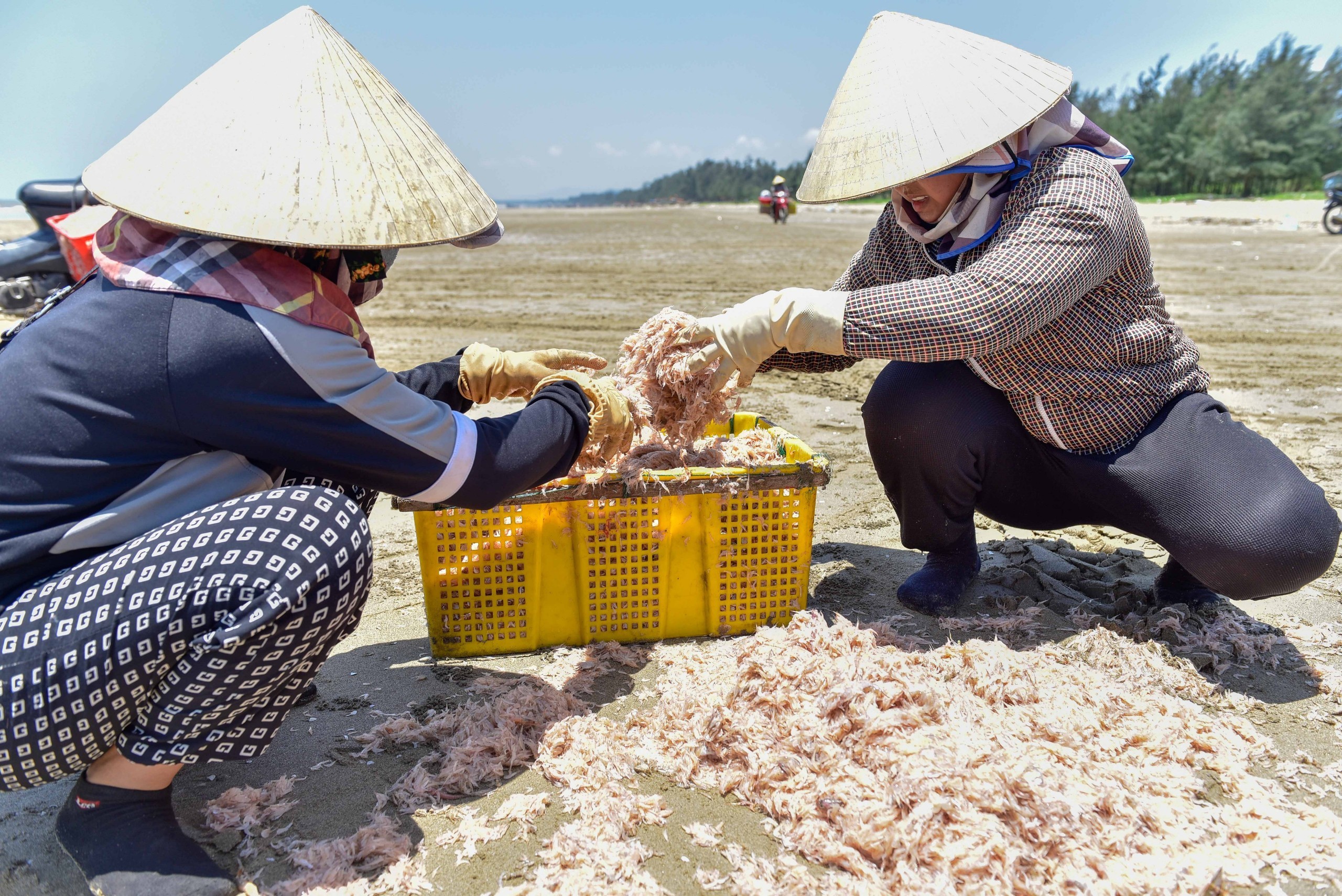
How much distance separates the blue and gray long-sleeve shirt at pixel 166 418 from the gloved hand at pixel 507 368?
0.62 meters

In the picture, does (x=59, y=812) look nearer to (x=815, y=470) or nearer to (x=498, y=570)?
(x=498, y=570)

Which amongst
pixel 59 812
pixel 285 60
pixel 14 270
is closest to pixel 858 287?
pixel 285 60

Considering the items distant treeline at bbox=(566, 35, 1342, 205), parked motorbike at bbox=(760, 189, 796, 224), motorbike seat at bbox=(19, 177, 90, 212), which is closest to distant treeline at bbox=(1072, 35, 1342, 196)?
distant treeline at bbox=(566, 35, 1342, 205)

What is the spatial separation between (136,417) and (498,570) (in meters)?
Answer: 1.11

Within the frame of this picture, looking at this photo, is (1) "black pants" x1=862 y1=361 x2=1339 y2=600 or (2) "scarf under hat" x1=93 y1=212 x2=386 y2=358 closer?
(2) "scarf under hat" x1=93 y1=212 x2=386 y2=358

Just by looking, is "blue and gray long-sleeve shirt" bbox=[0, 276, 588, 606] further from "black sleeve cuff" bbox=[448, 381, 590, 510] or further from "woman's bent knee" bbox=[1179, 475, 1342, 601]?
"woman's bent knee" bbox=[1179, 475, 1342, 601]

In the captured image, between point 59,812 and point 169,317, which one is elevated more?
point 169,317

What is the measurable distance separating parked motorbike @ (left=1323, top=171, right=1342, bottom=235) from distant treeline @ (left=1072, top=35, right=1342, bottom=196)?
28345mm

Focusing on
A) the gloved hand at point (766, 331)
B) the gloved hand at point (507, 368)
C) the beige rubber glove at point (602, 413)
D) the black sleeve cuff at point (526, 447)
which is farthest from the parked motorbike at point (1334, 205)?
the black sleeve cuff at point (526, 447)

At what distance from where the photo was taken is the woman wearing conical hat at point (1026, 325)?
2264mm

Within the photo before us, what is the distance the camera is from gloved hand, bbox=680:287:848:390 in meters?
2.32

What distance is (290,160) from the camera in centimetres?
166

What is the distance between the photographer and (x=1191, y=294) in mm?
9109

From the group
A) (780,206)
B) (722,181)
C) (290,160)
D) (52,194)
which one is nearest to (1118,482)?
(290,160)
